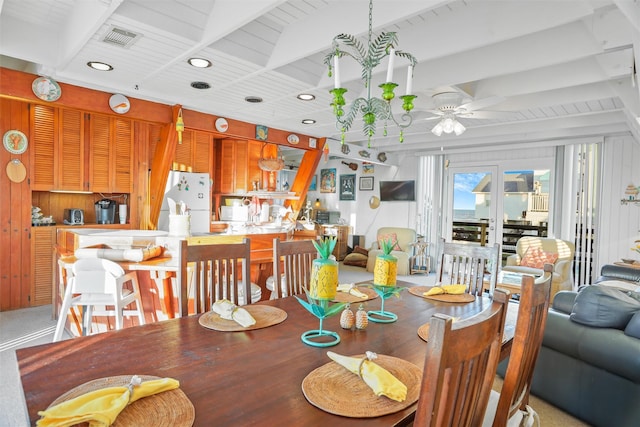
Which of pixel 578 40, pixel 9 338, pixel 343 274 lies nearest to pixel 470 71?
pixel 578 40

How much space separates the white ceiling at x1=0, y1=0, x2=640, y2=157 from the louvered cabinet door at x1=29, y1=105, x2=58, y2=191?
24.4 inches

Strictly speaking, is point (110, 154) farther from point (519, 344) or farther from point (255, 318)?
point (519, 344)

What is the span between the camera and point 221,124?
4867 millimetres

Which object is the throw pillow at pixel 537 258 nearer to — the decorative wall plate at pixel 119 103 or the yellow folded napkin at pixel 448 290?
the yellow folded napkin at pixel 448 290

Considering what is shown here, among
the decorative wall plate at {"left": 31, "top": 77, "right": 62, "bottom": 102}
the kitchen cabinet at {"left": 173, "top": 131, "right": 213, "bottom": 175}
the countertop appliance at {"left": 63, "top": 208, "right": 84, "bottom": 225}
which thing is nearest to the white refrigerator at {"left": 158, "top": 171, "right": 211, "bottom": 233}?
the kitchen cabinet at {"left": 173, "top": 131, "right": 213, "bottom": 175}

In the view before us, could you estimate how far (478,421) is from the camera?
37.6 inches

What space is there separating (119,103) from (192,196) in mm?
1669

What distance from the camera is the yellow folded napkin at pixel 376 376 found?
0.98m

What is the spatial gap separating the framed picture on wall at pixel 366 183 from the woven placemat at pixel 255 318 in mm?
7023

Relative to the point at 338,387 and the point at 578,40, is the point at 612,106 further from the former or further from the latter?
the point at 338,387

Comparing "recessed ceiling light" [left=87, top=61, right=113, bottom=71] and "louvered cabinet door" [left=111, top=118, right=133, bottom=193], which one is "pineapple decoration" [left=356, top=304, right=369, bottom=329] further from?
"louvered cabinet door" [left=111, top=118, right=133, bottom=193]

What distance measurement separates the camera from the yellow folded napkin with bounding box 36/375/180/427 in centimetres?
80

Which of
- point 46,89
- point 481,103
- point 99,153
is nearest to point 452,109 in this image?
point 481,103

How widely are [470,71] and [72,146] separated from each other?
4.45m
